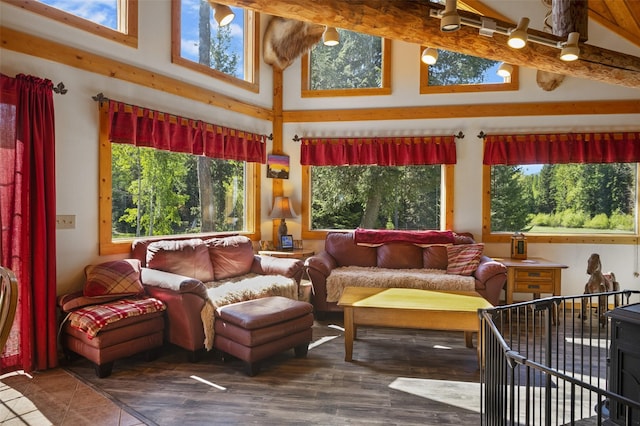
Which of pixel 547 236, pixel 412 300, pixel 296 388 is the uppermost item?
pixel 547 236

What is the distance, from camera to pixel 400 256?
4.77 m

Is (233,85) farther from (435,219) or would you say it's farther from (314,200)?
(435,219)

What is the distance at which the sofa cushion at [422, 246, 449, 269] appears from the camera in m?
4.66

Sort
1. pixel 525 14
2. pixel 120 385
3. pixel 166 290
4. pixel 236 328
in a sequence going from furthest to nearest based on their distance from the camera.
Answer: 1. pixel 525 14
2. pixel 166 290
3. pixel 236 328
4. pixel 120 385

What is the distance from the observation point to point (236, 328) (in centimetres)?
295

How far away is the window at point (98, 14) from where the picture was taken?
121 inches

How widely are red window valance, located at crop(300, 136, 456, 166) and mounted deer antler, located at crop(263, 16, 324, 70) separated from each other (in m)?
1.13

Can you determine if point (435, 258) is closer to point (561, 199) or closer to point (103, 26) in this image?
point (561, 199)

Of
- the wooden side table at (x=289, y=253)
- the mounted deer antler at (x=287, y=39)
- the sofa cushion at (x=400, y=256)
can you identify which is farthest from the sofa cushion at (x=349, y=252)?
the mounted deer antler at (x=287, y=39)

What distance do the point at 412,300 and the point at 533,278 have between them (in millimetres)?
1879

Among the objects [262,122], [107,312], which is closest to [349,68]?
[262,122]

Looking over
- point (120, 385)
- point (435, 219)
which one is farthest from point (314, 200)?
point (120, 385)

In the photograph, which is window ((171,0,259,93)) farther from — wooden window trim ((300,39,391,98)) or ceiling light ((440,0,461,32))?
ceiling light ((440,0,461,32))

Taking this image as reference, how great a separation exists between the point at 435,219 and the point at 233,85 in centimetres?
324
